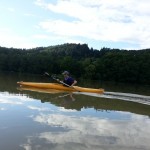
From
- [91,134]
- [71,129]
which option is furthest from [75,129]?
[91,134]

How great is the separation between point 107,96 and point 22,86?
21.6 ft

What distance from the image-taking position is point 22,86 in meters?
23.8

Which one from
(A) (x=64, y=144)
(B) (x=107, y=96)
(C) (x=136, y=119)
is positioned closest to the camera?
(A) (x=64, y=144)

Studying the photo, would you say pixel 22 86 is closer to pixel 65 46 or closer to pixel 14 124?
pixel 14 124

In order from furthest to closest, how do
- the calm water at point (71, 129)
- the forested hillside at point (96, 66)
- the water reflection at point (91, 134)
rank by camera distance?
the forested hillside at point (96, 66) < the water reflection at point (91, 134) < the calm water at point (71, 129)

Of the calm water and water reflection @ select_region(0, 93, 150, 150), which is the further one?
water reflection @ select_region(0, 93, 150, 150)

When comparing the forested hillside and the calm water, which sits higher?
the forested hillside

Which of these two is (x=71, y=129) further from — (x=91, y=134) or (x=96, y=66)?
(x=96, y=66)

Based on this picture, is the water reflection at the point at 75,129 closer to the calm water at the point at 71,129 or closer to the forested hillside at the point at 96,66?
the calm water at the point at 71,129

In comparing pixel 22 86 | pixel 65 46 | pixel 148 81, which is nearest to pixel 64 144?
pixel 22 86

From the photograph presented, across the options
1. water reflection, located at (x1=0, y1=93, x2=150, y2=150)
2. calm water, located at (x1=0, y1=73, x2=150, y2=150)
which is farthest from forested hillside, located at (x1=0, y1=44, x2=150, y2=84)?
water reflection, located at (x1=0, y1=93, x2=150, y2=150)

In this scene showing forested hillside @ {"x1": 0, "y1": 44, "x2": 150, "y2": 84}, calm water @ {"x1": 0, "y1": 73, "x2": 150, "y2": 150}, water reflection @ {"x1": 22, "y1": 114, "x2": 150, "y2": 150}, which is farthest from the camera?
forested hillside @ {"x1": 0, "y1": 44, "x2": 150, "y2": 84}

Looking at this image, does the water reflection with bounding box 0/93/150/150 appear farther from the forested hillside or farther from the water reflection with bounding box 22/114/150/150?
the forested hillside

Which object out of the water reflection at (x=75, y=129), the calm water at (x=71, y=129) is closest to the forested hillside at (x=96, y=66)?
the calm water at (x=71, y=129)
